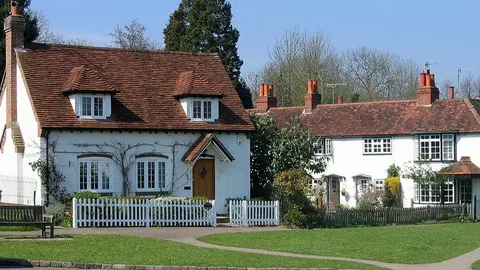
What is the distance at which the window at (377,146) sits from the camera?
53.4 m

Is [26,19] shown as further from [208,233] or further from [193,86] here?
[208,233]

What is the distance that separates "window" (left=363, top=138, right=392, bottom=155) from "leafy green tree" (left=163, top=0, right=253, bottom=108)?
1384 centimetres

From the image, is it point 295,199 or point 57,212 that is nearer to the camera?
point 57,212

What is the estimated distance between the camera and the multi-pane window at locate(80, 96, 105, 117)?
3647 cm

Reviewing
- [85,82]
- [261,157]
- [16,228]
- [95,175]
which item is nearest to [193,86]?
[85,82]

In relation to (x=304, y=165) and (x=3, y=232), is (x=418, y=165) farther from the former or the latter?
(x=3, y=232)

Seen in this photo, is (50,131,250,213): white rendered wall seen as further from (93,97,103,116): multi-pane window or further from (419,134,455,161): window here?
(419,134,455,161): window

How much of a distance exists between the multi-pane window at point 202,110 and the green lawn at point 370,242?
865cm

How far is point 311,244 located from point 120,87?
47.7 feet

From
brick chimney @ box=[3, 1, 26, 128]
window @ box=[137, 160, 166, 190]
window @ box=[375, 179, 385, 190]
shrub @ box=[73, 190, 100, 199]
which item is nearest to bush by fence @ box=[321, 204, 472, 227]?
window @ box=[137, 160, 166, 190]

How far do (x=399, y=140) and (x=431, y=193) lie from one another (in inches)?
159

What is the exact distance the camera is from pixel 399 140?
52.8m

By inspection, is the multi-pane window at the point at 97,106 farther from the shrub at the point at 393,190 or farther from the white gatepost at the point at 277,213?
the shrub at the point at 393,190

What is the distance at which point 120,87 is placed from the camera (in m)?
38.6
